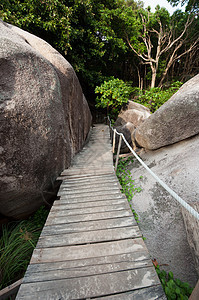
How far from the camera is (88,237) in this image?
1582mm

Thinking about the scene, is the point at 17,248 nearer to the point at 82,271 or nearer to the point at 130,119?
the point at 82,271

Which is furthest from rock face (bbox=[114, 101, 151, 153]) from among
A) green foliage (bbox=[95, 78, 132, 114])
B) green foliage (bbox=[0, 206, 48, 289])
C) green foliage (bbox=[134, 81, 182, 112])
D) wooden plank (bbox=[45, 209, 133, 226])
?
green foliage (bbox=[0, 206, 48, 289])

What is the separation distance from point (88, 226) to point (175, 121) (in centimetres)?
395

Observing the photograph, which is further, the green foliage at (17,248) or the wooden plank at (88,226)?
the green foliage at (17,248)

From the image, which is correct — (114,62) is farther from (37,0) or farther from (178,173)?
(178,173)

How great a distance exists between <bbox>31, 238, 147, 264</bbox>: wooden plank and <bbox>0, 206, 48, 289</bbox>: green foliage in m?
1.23

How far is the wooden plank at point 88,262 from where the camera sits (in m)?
1.26

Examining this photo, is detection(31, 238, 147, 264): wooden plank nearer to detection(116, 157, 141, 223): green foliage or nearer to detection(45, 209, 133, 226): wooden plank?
detection(45, 209, 133, 226): wooden plank

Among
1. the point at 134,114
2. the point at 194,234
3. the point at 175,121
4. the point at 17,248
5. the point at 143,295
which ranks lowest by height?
the point at 17,248

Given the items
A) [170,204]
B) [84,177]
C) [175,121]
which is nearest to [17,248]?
[84,177]

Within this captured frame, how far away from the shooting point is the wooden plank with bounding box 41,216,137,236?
1.67 m

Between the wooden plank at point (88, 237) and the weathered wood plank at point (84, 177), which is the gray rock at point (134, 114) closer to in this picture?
the weathered wood plank at point (84, 177)

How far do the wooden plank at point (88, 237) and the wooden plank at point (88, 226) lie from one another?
0.15ft

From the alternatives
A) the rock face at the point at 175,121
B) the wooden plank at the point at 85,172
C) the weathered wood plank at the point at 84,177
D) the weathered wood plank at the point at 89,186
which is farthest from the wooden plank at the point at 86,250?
the rock face at the point at 175,121
